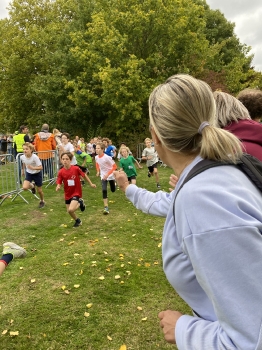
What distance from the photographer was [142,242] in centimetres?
641

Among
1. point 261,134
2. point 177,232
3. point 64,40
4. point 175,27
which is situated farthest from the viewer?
point 64,40

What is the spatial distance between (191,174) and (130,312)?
11.0ft

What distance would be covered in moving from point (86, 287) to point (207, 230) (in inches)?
158

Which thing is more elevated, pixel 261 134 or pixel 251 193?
pixel 261 134

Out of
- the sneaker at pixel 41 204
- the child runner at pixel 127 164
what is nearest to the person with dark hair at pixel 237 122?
the child runner at pixel 127 164

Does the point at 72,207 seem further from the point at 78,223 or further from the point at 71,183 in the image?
the point at 71,183

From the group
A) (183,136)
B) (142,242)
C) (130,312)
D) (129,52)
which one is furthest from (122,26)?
(183,136)

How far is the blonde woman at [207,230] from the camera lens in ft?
3.00

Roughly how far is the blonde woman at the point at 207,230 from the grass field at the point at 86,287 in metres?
2.61

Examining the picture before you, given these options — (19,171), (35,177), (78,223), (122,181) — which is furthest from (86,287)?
(19,171)

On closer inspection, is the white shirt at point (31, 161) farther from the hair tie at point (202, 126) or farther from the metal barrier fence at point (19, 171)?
the hair tie at point (202, 126)

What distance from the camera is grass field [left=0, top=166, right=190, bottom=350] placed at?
3.57m

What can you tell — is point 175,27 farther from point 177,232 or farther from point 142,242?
point 177,232

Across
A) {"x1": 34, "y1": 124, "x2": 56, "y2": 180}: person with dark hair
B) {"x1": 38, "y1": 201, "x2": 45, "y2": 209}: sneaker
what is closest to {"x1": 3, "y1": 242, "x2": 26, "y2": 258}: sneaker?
{"x1": 38, "y1": 201, "x2": 45, "y2": 209}: sneaker
